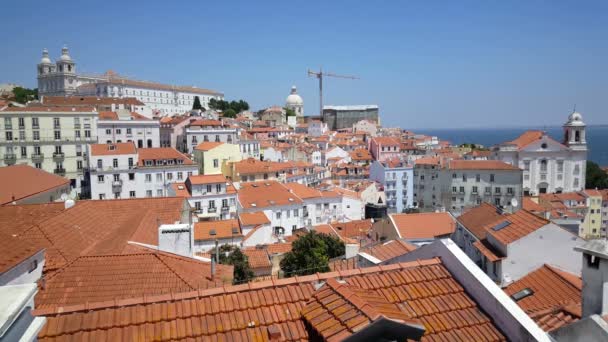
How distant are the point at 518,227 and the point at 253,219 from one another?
1001 inches

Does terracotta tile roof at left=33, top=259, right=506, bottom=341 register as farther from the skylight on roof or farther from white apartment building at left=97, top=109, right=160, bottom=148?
white apartment building at left=97, top=109, right=160, bottom=148

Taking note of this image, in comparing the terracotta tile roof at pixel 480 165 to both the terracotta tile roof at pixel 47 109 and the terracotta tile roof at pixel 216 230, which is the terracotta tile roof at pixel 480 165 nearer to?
the terracotta tile roof at pixel 216 230

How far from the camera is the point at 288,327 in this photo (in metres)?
4.32

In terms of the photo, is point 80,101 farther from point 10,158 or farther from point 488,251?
point 488,251

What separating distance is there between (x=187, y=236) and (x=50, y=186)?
18.5 meters

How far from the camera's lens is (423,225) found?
2762 centimetres

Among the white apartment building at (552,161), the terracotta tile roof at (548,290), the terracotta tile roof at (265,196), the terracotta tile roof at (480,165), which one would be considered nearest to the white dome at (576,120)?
the white apartment building at (552,161)

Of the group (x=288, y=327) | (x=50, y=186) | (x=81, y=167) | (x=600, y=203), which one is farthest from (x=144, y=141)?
(x=600, y=203)

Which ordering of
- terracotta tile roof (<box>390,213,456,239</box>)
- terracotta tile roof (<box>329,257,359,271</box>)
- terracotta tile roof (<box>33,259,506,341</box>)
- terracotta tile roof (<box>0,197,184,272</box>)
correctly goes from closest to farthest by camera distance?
terracotta tile roof (<box>33,259,506,341</box>), terracotta tile roof (<box>0,197,184,272</box>), terracotta tile roof (<box>329,257,359,271</box>), terracotta tile roof (<box>390,213,456,239</box>)

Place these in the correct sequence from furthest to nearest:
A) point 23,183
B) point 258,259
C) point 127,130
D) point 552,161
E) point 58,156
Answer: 1. point 552,161
2. point 127,130
3. point 58,156
4. point 258,259
5. point 23,183

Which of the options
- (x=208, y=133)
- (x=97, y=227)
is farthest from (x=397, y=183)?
(x=97, y=227)

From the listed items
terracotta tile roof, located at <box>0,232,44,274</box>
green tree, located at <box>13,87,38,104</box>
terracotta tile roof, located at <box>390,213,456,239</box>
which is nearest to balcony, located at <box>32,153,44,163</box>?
terracotta tile roof, located at <box>390,213,456,239</box>

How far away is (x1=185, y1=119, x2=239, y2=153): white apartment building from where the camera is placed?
2296 inches

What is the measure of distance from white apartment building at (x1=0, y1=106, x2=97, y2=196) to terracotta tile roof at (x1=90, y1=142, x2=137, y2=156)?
6.46 meters
